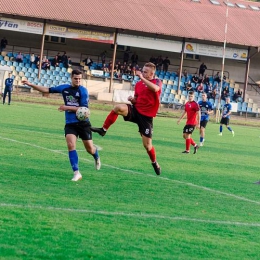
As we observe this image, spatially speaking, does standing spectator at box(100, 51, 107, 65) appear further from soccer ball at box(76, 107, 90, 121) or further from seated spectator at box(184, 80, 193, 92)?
soccer ball at box(76, 107, 90, 121)

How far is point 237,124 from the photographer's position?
2029 inches

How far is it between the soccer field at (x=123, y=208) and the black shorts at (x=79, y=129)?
2.57 feet

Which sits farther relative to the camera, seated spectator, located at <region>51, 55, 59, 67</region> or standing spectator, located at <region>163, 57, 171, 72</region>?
standing spectator, located at <region>163, 57, 171, 72</region>

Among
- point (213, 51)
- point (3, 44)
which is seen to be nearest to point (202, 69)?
point (213, 51)

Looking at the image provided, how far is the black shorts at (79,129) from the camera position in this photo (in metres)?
12.8

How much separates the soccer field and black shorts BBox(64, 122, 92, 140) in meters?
0.78

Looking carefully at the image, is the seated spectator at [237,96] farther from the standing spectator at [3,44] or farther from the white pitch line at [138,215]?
the white pitch line at [138,215]

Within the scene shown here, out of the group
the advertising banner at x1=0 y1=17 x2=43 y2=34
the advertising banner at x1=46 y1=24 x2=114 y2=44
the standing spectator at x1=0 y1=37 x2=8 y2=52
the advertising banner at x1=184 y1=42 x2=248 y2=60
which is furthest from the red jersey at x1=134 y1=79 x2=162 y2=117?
the advertising banner at x1=184 y1=42 x2=248 y2=60

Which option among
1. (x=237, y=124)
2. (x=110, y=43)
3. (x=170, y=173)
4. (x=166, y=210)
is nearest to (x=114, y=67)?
(x=110, y=43)

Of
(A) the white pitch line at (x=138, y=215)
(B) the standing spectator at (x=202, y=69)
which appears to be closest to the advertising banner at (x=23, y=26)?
(B) the standing spectator at (x=202, y=69)

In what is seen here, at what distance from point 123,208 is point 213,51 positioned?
49365 mm

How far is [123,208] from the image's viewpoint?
33.3ft

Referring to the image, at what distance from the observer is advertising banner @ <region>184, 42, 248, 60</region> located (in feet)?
189

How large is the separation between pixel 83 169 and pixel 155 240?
655cm
